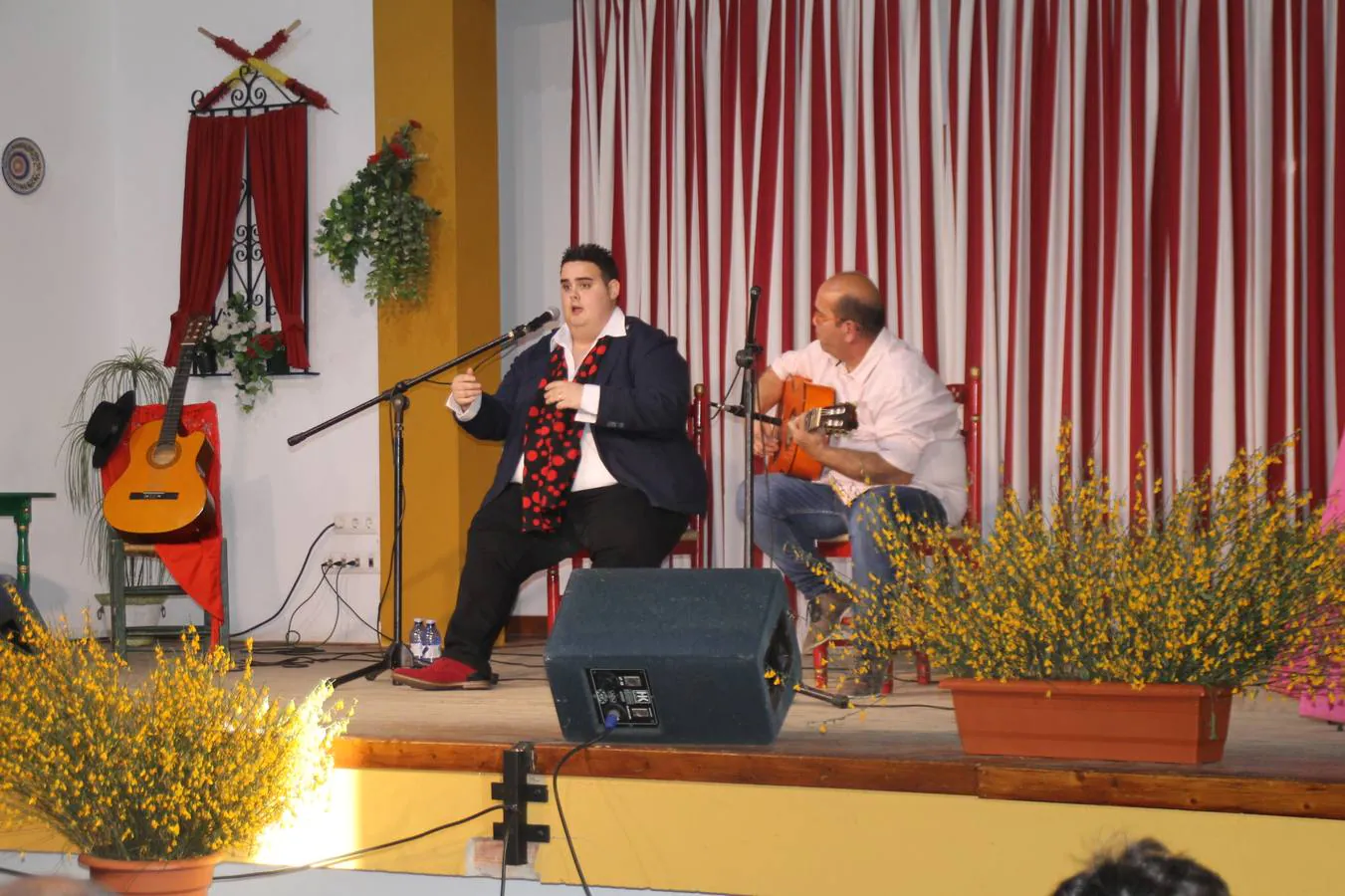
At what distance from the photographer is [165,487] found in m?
4.59

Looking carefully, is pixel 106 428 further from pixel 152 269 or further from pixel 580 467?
pixel 580 467

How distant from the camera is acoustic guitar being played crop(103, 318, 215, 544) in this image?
4.52 metres

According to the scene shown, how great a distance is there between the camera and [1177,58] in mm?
4578

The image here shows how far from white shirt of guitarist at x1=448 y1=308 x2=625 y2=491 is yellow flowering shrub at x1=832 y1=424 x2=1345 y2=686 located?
1.35 meters

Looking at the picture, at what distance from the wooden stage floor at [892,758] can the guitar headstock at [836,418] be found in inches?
26.3

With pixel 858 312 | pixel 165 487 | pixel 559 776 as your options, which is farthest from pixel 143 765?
pixel 165 487

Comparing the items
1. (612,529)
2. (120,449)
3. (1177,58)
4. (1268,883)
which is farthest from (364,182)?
(1268,883)

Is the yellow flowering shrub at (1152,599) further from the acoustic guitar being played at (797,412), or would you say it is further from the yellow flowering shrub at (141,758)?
the acoustic guitar being played at (797,412)

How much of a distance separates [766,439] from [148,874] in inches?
82.0

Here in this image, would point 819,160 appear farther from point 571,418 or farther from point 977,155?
point 571,418

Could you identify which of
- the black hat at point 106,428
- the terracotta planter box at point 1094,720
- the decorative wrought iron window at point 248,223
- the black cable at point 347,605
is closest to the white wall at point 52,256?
the decorative wrought iron window at point 248,223

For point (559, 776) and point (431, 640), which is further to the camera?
point (431, 640)

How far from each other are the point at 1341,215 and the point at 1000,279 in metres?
1.05

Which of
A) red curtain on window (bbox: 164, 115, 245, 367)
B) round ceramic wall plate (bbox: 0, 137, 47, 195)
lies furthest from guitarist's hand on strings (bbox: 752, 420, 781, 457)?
round ceramic wall plate (bbox: 0, 137, 47, 195)
